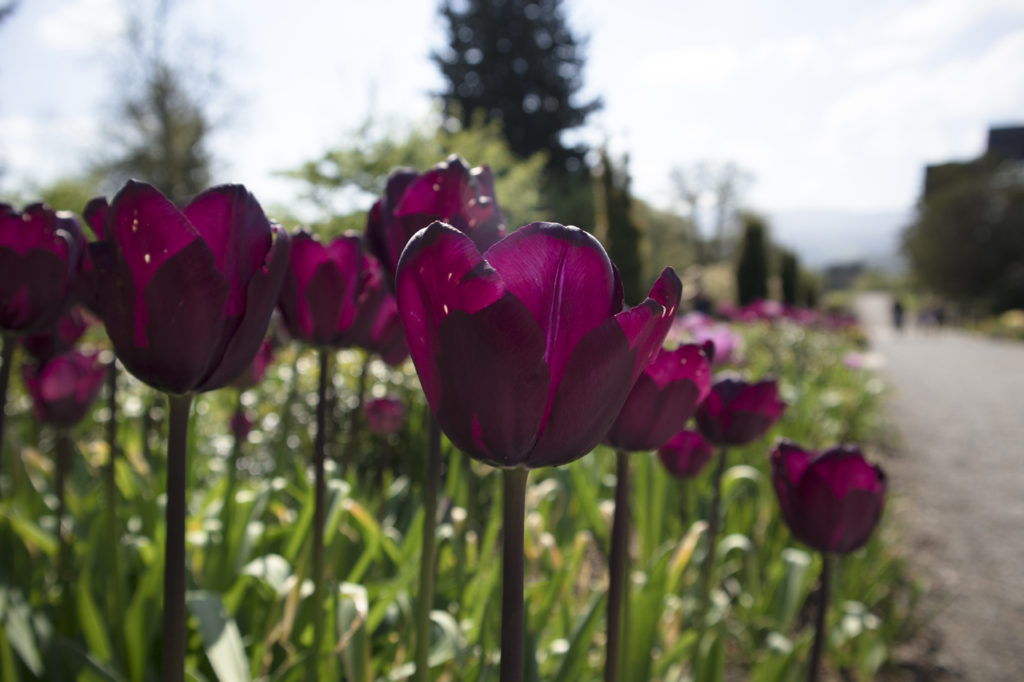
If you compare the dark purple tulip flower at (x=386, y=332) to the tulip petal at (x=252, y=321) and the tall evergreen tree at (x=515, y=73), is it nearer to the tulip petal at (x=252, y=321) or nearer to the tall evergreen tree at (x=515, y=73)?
the tulip petal at (x=252, y=321)

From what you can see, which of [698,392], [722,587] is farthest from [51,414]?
[722,587]

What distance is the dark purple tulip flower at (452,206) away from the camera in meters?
0.84

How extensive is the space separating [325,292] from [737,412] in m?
0.84

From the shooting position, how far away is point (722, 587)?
2.79 m

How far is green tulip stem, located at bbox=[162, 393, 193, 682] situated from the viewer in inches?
24.3

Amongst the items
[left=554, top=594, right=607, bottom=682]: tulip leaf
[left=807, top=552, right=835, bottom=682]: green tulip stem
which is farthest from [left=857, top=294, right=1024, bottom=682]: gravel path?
[left=554, top=594, right=607, bottom=682]: tulip leaf

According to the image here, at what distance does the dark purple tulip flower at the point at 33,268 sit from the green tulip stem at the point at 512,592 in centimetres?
80

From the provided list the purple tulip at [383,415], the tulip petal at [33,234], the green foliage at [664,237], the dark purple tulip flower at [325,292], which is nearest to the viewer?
the tulip petal at [33,234]

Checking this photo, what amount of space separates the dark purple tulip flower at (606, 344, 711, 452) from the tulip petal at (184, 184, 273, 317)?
484 mm

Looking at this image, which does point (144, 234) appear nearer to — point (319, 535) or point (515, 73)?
point (319, 535)

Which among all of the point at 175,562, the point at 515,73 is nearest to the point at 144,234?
the point at 175,562

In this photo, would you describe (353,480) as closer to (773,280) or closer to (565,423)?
(565,423)

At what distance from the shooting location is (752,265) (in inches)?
914

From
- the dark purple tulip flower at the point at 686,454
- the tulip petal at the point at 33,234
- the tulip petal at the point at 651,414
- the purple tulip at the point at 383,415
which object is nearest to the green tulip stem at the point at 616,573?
the tulip petal at the point at 651,414
